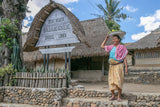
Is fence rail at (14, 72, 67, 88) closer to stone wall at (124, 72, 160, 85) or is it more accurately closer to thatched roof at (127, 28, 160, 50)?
stone wall at (124, 72, 160, 85)

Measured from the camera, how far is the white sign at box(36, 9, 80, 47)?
7176 mm

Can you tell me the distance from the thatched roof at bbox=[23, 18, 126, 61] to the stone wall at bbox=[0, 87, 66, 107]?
14.1 feet

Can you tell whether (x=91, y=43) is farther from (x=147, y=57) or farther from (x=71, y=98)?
(x=147, y=57)

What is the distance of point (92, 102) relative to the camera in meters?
4.87

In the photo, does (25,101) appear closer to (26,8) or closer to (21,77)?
(21,77)

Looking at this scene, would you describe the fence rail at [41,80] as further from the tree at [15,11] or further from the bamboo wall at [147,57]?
the bamboo wall at [147,57]

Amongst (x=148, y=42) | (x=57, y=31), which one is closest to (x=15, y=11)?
(x=57, y=31)

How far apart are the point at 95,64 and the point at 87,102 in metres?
8.73

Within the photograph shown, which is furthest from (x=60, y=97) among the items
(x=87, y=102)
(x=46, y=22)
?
(x=46, y=22)

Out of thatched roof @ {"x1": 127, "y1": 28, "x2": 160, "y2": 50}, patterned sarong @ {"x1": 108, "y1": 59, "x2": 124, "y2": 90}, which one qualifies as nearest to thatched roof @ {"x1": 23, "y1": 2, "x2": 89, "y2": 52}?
patterned sarong @ {"x1": 108, "y1": 59, "x2": 124, "y2": 90}

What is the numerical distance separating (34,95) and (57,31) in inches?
131

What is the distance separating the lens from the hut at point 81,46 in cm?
743

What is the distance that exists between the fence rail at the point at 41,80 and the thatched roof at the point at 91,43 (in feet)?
12.2

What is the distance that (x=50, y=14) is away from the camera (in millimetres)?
7699
